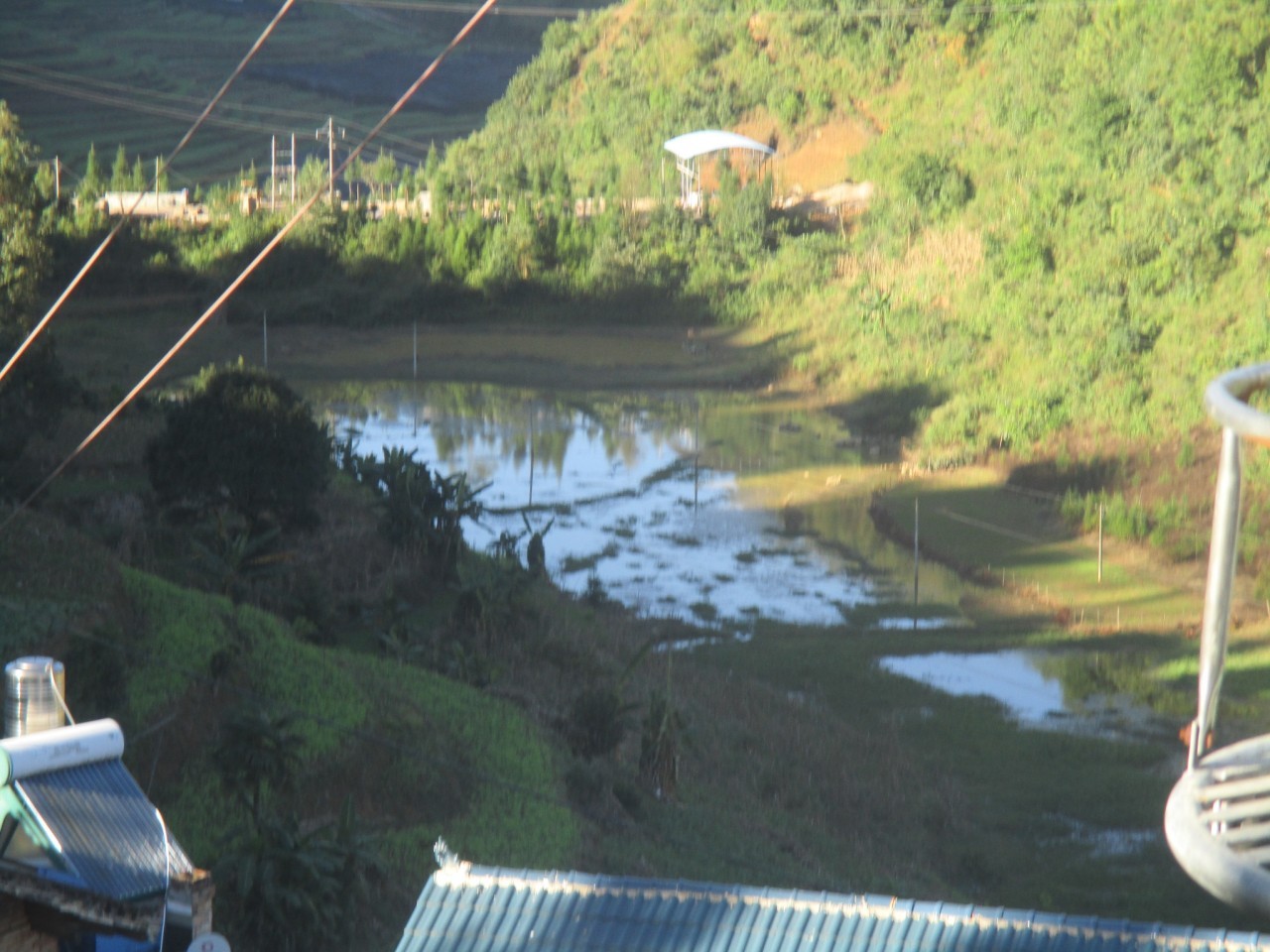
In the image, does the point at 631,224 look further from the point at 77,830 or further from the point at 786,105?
the point at 77,830

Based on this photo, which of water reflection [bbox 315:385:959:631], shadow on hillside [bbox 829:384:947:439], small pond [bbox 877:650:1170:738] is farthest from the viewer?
shadow on hillside [bbox 829:384:947:439]

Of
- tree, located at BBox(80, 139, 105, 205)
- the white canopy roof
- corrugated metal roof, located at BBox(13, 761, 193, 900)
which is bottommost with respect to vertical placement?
corrugated metal roof, located at BBox(13, 761, 193, 900)

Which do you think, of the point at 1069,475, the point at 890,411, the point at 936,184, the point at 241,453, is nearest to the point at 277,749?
the point at 241,453

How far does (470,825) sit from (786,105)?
46655 mm

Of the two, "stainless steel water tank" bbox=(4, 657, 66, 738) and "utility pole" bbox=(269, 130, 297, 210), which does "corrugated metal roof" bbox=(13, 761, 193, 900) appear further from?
"utility pole" bbox=(269, 130, 297, 210)

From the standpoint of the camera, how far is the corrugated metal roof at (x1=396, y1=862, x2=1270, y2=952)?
209 inches

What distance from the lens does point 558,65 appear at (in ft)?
213

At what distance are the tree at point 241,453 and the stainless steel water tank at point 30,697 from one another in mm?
10968

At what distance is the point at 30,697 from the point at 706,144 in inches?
1804

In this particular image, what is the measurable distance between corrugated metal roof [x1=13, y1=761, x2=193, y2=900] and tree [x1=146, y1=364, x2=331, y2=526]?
11.4 m

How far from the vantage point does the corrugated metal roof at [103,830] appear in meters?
5.59

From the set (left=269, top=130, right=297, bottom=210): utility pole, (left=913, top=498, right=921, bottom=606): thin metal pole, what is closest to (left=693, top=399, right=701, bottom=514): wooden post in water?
(left=913, top=498, right=921, bottom=606): thin metal pole

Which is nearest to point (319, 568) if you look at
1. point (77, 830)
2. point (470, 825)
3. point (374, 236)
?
point (470, 825)

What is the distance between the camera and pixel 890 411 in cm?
3509
